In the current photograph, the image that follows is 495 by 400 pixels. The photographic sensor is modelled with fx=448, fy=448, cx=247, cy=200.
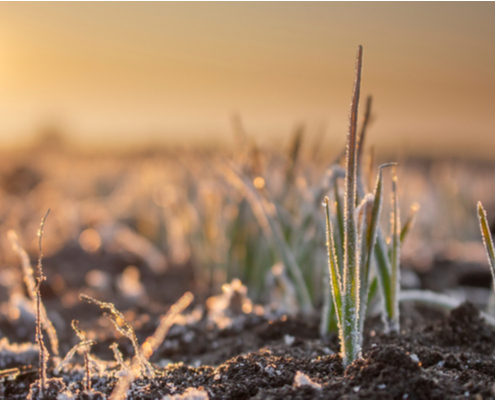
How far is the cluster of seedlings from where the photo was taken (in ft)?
2.81

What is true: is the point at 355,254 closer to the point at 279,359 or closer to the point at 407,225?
the point at 279,359

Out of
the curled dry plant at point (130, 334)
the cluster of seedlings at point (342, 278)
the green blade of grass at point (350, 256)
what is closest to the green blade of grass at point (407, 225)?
the cluster of seedlings at point (342, 278)

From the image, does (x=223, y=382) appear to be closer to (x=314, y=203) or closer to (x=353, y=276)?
(x=353, y=276)

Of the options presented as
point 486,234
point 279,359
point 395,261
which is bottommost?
point 279,359

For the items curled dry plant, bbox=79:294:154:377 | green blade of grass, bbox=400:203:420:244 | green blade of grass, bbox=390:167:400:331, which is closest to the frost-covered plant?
green blade of grass, bbox=390:167:400:331

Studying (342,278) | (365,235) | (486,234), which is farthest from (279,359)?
(486,234)

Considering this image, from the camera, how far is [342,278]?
0.96 m

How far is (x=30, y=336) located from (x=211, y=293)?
0.84 meters

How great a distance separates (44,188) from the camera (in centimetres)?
540

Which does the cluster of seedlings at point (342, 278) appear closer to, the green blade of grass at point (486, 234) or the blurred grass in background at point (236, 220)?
the green blade of grass at point (486, 234)

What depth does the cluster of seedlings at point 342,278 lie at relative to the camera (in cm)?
85

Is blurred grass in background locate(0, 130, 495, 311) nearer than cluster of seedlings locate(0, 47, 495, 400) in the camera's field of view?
No

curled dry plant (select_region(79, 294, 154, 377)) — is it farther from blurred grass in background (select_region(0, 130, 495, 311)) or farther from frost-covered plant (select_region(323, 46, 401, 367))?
blurred grass in background (select_region(0, 130, 495, 311))

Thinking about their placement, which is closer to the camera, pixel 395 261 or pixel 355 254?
pixel 355 254
